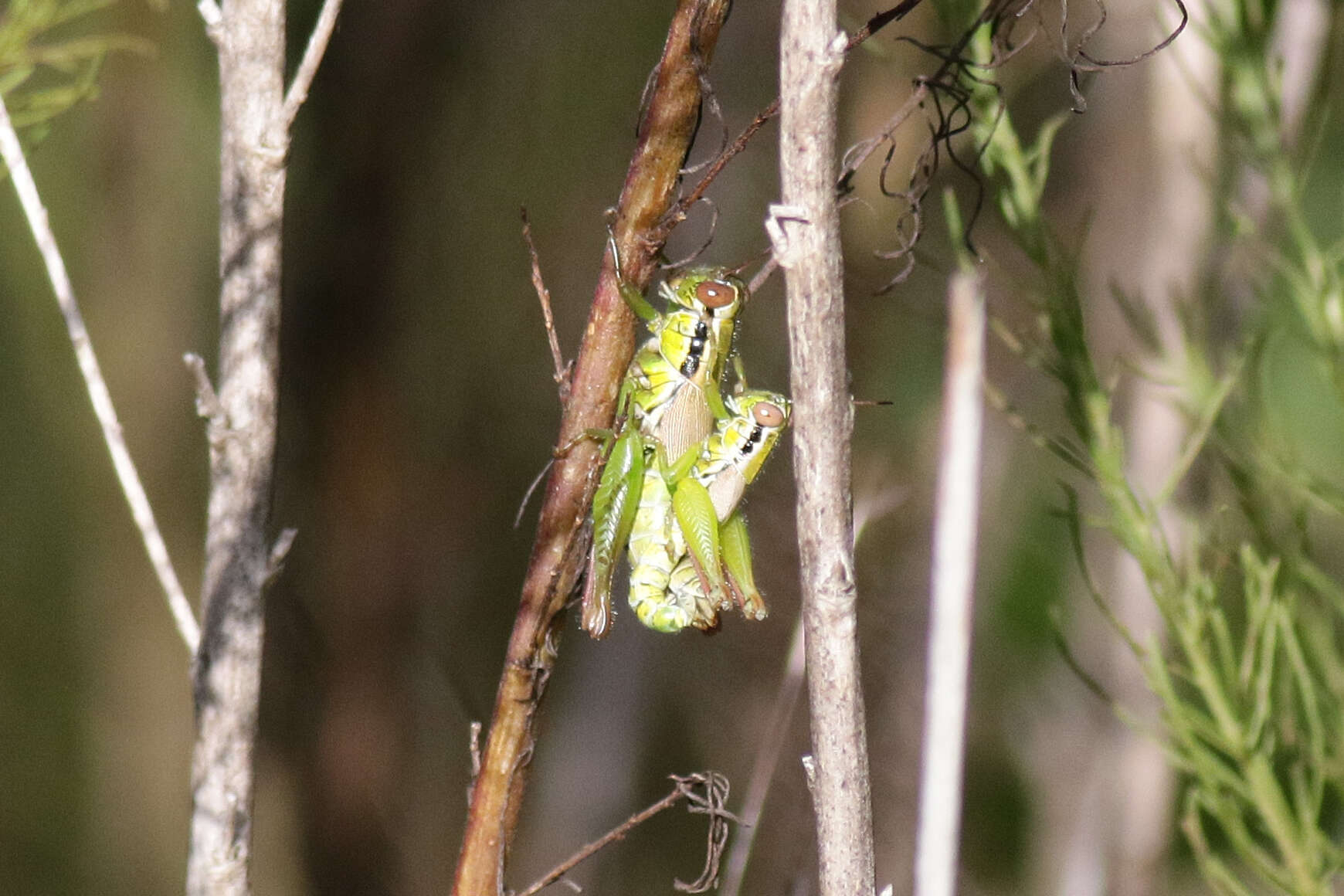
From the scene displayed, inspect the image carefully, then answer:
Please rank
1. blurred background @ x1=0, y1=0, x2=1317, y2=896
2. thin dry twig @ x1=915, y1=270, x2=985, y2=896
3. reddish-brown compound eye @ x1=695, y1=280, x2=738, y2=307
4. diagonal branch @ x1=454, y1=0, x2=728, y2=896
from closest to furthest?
thin dry twig @ x1=915, y1=270, x2=985, y2=896 < diagonal branch @ x1=454, y1=0, x2=728, y2=896 < reddish-brown compound eye @ x1=695, y1=280, x2=738, y2=307 < blurred background @ x1=0, y1=0, x2=1317, y2=896

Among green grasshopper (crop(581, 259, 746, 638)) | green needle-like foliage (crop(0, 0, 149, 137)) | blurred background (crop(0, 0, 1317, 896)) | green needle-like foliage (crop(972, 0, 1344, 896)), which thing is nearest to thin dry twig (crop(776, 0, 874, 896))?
green grasshopper (crop(581, 259, 746, 638))

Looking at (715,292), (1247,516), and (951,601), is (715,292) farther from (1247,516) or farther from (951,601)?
(1247,516)

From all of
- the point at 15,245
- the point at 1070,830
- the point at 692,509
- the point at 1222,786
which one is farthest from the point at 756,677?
the point at 15,245

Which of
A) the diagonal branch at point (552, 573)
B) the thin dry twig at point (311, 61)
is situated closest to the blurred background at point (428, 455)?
the diagonal branch at point (552, 573)

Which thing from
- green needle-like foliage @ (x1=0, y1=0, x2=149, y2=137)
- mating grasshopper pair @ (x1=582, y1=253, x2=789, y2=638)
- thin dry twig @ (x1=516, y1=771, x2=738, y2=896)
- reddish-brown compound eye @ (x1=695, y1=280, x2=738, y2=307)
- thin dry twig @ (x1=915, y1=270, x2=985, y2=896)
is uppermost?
green needle-like foliage @ (x1=0, y1=0, x2=149, y2=137)

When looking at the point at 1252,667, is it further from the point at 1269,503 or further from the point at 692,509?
the point at 692,509

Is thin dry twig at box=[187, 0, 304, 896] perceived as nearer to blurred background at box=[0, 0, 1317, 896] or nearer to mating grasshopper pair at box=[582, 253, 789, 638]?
mating grasshopper pair at box=[582, 253, 789, 638]
